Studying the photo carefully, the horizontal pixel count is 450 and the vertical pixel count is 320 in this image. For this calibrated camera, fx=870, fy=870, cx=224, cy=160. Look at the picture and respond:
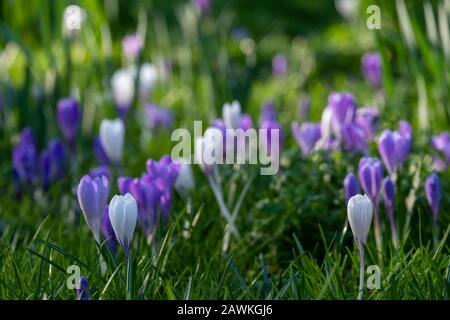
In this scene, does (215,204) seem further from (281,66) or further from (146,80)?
(281,66)

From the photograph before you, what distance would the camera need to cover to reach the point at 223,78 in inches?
154

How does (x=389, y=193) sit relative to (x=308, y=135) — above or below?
below

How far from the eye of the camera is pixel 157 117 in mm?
4234

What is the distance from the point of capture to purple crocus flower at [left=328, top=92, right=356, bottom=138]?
2.79 m

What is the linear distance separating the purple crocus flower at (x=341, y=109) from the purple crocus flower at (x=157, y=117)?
1518 mm

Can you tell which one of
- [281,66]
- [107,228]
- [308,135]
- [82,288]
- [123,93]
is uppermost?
[281,66]

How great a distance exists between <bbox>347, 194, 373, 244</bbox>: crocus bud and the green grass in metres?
0.09

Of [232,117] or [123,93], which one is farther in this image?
[123,93]

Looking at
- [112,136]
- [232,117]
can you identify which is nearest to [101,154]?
[112,136]

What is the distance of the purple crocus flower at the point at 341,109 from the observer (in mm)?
2793

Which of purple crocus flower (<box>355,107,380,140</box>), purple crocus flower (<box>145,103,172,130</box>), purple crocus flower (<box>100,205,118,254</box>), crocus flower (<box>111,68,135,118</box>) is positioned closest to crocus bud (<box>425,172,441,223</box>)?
purple crocus flower (<box>355,107,380,140</box>)

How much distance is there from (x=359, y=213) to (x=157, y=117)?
2.32 metres

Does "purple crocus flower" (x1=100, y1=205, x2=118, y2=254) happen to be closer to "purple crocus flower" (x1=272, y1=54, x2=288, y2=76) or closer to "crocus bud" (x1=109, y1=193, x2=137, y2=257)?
"crocus bud" (x1=109, y1=193, x2=137, y2=257)

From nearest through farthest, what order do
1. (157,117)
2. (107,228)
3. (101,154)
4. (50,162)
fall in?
(107,228), (50,162), (101,154), (157,117)
